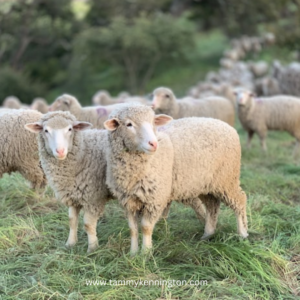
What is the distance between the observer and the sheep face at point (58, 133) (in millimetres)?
3158

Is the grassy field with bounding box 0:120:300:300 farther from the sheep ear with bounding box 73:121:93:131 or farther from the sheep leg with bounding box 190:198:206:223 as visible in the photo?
the sheep ear with bounding box 73:121:93:131

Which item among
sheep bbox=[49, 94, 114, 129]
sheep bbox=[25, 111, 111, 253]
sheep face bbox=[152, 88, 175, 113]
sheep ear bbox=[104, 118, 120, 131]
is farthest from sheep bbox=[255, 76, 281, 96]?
sheep ear bbox=[104, 118, 120, 131]

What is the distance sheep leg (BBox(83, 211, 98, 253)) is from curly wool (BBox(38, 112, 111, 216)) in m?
0.04

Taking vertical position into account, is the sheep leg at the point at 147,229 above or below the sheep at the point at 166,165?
below

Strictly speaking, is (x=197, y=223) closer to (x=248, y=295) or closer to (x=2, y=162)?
(x=248, y=295)

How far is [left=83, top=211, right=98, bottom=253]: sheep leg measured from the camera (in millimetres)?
3410

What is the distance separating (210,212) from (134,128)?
1237 mm

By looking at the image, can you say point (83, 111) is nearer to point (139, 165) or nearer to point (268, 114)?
point (139, 165)

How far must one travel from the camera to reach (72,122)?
3.37 metres

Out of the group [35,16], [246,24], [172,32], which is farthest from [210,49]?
[35,16]

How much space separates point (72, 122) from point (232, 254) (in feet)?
5.35

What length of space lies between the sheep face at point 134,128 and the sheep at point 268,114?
4.72m

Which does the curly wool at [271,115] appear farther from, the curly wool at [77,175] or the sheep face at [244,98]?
the curly wool at [77,175]

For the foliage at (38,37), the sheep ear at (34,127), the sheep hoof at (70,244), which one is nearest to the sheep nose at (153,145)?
the sheep ear at (34,127)
